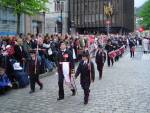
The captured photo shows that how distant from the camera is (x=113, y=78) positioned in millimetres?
18844

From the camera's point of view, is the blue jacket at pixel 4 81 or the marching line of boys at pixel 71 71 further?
the blue jacket at pixel 4 81

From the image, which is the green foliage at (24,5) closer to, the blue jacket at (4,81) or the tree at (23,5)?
the tree at (23,5)

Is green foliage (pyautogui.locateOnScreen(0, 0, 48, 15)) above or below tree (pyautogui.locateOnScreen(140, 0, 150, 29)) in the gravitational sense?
below

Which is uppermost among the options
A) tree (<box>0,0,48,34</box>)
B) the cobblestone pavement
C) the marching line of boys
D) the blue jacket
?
tree (<box>0,0,48,34</box>)

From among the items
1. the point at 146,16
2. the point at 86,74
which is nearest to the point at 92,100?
the point at 86,74

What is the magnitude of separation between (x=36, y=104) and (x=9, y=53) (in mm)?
4112

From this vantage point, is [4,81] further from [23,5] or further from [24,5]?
[24,5]

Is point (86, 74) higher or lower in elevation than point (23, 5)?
lower

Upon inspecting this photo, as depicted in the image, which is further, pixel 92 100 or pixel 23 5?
pixel 23 5

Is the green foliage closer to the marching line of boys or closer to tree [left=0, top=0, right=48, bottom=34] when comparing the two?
tree [left=0, top=0, right=48, bottom=34]

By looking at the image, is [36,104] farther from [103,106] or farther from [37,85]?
[37,85]

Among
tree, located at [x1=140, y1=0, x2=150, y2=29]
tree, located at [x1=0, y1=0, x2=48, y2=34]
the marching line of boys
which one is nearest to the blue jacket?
the marching line of boys

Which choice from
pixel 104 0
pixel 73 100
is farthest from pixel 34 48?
pixel 104 0

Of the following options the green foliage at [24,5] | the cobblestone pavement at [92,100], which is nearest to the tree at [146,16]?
the green foliage at [24,5]
